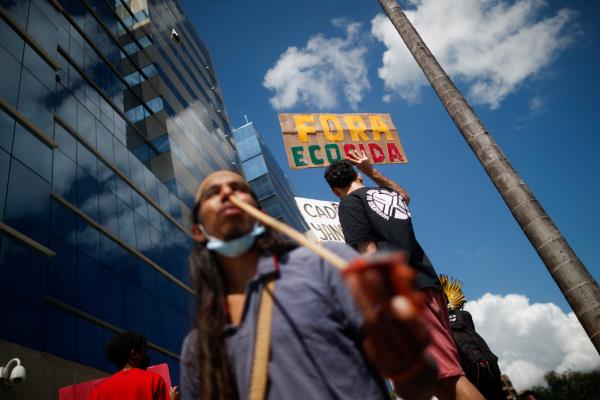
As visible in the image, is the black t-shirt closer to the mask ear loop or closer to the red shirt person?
the mask ear loop

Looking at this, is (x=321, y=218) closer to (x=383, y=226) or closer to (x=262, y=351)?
(x=383, y=226)

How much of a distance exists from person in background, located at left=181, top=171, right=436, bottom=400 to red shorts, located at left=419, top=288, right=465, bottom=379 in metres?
1.22

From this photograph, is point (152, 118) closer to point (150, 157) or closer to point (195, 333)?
point (150, 157)

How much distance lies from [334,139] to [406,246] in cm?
380

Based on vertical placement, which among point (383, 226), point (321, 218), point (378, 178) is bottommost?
point (383, 226)

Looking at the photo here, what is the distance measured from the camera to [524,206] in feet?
11.8

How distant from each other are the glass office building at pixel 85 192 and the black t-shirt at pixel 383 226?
1.36 m

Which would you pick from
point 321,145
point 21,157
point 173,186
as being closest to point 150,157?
point 173,186

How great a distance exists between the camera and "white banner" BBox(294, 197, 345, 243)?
6.08 metres

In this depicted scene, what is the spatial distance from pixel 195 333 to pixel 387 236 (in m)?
1.64

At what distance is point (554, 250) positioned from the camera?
3295 mm

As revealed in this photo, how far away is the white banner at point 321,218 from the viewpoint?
608 cm

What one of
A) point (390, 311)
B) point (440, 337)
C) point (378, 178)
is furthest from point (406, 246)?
point (390, 311)

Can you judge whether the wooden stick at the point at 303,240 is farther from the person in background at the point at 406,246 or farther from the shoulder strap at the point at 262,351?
the person in background at the point at 406,246
